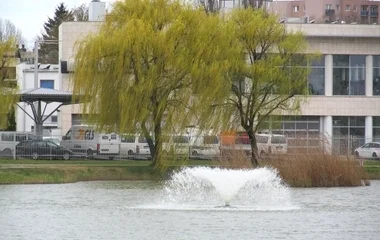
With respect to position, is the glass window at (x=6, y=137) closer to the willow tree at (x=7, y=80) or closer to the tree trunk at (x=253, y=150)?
the willow tree at (x=7, y=80)

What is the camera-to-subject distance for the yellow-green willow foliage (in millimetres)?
66062

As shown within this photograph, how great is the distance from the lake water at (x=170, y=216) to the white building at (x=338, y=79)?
127ft

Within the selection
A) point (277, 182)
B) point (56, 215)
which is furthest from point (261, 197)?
point (56, 215)

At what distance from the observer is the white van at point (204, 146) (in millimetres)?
67375

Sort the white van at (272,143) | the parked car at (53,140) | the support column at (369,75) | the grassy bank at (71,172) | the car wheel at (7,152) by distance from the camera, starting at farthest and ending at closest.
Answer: the support column at (369,75) → the parked car at (53,140) → the car wheel at (7,152) → the white van at (272,143) → the grassy bank at (71,172)

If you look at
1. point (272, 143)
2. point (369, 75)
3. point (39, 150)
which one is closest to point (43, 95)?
point (39, 150)

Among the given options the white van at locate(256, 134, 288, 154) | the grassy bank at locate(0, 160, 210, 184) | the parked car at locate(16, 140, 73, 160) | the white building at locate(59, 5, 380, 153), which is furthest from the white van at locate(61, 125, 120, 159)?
the white building at locate(59, 5, 380, 153)

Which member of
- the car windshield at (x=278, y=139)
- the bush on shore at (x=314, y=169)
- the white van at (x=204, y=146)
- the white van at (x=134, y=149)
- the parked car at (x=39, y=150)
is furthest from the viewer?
the white van at (x=134, y=149)

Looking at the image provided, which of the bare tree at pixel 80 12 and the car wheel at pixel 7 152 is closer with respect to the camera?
the car wheel at pixel 7 152

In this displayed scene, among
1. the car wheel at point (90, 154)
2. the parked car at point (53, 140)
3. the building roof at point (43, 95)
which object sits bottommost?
the car wheel at point (90, 154)

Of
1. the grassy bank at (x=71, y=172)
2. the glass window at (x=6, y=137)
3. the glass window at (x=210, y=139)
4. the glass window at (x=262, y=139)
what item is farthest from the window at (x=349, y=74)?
the glass window at (x=6, y=137)

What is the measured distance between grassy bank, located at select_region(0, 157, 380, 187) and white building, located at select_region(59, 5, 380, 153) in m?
23.9

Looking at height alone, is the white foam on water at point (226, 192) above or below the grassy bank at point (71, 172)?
above

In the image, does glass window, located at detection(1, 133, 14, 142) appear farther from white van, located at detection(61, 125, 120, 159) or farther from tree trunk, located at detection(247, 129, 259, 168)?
tree trunk, located at detection(247, 129, 259, 168)
